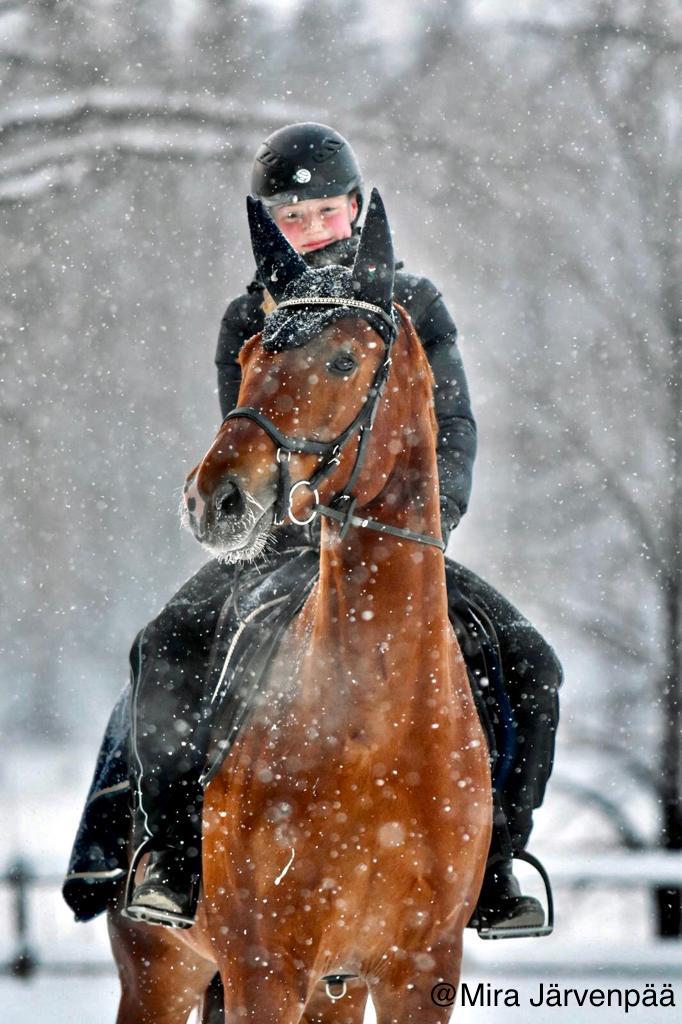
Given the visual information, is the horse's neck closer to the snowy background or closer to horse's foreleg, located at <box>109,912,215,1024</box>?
horse's foreleg, located at <box>109,912,215,1024</box>

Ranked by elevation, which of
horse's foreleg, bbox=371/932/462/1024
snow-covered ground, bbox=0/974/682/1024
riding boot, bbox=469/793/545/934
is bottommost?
snow-covered ground, bbox=0/974/682/1024

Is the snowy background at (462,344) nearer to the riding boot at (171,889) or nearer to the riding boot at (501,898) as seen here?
the riding boot at (501,898)

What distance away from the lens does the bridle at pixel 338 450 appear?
10.9 feet

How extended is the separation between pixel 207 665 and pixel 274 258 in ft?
4.42

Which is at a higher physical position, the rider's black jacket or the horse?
the rider's black jacket

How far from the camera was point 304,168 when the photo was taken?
4.91 m

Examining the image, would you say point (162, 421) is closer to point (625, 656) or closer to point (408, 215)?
point (408, 215)

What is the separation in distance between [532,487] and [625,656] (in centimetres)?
267

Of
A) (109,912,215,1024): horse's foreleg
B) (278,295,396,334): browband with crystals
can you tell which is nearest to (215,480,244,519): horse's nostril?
(278,295,396,334): browband with crystals

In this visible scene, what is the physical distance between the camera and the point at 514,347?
1472 cm

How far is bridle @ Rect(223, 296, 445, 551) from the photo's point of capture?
3.32 meters

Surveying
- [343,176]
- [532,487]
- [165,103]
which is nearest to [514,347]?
[532,487]

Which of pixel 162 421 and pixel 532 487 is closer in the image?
pixel 532 487

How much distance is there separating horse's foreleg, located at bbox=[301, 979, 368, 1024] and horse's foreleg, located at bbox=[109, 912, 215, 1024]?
2.04ft
